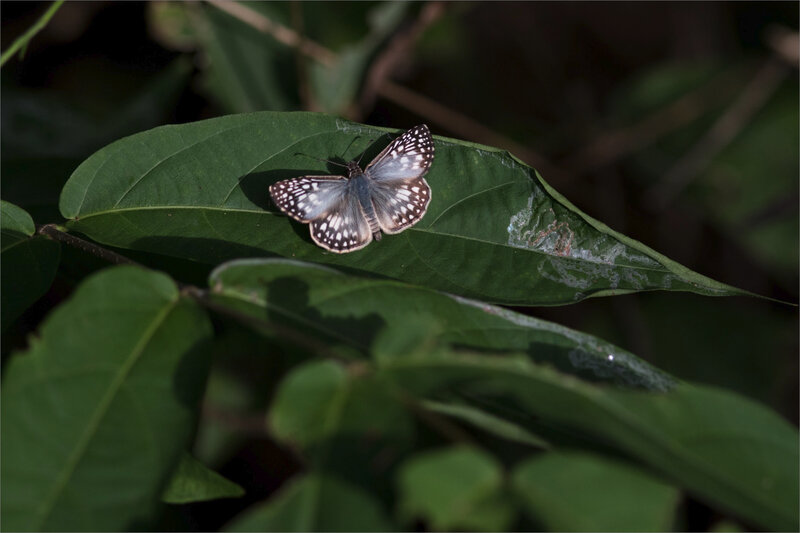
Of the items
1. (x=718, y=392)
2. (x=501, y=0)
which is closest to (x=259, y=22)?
(x=501, y=0)

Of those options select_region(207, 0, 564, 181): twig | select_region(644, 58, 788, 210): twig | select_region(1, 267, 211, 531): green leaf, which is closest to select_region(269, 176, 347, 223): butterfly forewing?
select_region(1, 267, 211, 531): green leaf

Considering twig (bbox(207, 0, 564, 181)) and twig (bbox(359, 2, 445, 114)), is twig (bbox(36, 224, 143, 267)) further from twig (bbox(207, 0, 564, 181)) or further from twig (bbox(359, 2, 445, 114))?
twig (bbox(359, 2, 445, 114))

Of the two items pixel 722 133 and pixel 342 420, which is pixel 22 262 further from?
pixel 722 133

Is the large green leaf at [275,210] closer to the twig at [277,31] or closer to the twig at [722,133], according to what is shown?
the twig at [277,31]

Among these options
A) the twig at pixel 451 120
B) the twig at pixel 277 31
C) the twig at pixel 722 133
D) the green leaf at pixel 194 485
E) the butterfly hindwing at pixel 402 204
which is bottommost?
the green leaf at pixel 194 485

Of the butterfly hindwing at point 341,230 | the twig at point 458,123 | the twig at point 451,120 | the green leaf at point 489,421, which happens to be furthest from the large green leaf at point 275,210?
the twig at point 451,120

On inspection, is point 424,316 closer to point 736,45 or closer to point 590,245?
point 590,245
